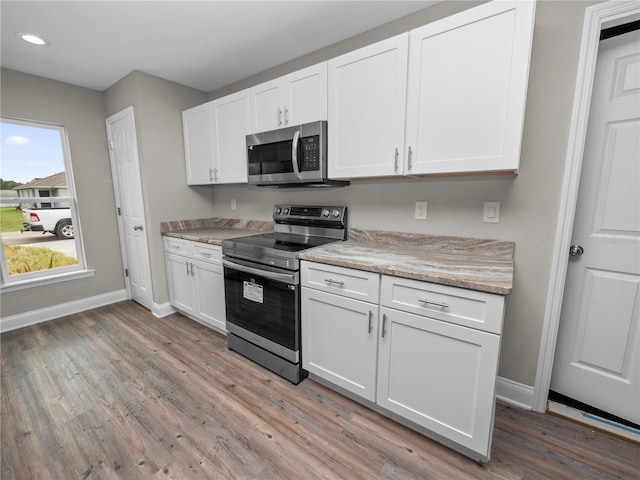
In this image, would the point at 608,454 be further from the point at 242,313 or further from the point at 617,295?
the point at 242,313

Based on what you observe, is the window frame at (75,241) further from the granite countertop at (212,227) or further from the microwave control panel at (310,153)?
the microwave control panel at (310,153)

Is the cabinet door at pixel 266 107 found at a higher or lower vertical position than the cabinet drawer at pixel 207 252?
higher

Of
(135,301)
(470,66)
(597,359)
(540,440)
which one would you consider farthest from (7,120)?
(597,359)

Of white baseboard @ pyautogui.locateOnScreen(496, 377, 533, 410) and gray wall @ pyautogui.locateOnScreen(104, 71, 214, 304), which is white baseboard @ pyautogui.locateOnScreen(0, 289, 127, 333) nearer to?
gray wall @ pyautogui.locateOnScreen(104, 71, 214, 304)

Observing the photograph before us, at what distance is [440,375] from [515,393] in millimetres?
797

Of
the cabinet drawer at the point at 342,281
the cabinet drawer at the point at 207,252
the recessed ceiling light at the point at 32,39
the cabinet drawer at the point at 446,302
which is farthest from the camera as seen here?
the cabinet drawer at the point at 207,252

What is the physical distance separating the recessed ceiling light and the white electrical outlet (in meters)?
2.98

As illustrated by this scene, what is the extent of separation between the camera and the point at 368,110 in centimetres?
174

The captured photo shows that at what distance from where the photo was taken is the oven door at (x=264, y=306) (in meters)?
1.84

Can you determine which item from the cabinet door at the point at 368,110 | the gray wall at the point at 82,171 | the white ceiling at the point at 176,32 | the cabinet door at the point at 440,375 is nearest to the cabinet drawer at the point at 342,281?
the cabinet door at the point at 440,375

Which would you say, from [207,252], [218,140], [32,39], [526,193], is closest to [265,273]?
[207,252]

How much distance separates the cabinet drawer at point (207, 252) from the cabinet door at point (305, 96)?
115cm

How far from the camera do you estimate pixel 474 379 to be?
1.28 m

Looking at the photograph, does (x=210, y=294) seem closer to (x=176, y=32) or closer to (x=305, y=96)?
(x=305, y=96)
